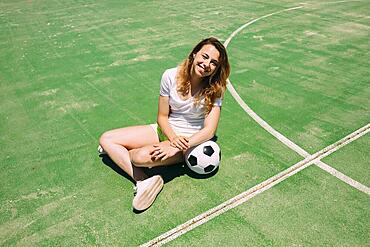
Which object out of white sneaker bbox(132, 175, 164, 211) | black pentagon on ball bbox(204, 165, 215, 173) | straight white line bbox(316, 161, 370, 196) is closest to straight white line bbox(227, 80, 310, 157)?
straight white line bbox(316, 161, 370, 196)

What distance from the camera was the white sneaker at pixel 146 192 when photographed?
142 inches

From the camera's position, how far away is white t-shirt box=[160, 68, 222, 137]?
400 cm

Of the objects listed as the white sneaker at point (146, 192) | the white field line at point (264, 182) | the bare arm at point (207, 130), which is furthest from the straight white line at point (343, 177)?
the white sneaker at point (146, 192)

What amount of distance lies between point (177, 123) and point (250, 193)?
115 cm

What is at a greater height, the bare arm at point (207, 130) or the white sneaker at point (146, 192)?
the bare arm at point (207, 130)

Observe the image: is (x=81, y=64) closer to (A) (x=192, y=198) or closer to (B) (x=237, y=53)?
(B) (x=237, y=53)

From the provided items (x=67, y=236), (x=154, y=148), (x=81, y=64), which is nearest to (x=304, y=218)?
(x=154, y=148)

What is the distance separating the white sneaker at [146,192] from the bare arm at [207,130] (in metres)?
0.56

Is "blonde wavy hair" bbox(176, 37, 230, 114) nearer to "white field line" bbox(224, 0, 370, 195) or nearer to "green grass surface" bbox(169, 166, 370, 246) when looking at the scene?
"green grass surface" bbox(169, 166, 370, 246)

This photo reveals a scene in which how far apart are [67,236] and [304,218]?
7.73 ft

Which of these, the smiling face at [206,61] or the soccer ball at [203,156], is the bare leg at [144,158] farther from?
the smiling face at [206,61]

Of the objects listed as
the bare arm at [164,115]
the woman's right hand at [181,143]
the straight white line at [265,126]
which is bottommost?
the straight white line at [265,126]

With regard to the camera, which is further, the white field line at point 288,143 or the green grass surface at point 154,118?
the white field line at point 288,143

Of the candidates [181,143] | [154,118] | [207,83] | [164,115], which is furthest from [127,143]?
[154,118]
